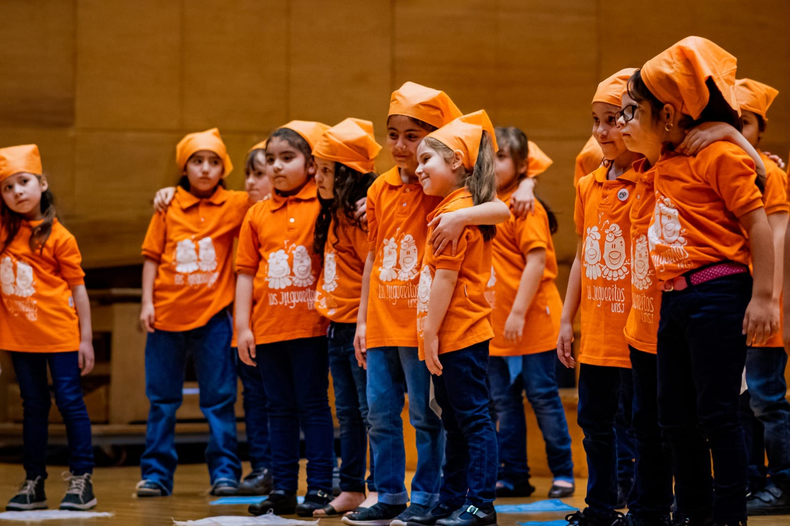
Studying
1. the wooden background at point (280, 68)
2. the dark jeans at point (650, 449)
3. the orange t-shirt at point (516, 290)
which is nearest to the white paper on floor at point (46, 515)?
the orange t-shirt at point (516, 290)

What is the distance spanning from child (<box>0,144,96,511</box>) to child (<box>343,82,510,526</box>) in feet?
4.65

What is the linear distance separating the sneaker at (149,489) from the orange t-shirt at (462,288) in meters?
1.76

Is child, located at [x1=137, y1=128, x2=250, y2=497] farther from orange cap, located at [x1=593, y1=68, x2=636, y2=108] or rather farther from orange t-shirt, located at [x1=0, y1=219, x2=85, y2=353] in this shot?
orange cap, located at [x1=593, y1=68, x2=636, y2=108]

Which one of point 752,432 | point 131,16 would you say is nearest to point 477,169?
point 752,432

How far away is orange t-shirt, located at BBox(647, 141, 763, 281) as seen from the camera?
7.68 ft

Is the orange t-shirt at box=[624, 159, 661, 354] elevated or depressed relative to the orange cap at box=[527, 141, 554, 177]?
depressed

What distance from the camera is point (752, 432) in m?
3.61

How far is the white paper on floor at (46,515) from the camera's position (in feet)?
11.3

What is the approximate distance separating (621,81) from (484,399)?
1086 millimetres

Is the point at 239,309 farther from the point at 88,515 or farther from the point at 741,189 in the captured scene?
the point at 741,189

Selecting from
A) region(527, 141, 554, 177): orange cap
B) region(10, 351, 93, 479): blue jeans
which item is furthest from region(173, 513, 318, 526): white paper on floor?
region(527, 141, 554, 177): orange cap

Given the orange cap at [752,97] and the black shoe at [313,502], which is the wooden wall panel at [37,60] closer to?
the black shoe at [313,502]

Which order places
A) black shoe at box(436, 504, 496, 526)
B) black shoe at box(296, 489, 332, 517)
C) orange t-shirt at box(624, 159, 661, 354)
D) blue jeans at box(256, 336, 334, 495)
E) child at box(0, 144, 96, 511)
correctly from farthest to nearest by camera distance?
1. child at box(0, 144, 96, 511)
2. blue jeans at box(256, 336, 334, 495)
3. black shoe at box(296, 489, 332, 517)
4. black shoe at box(436, 504, 496, 526)
5. orange t-shirt at box(624, 159, 661, 354)

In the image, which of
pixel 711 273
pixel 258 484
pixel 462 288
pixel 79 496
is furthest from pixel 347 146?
pixel 79 496
